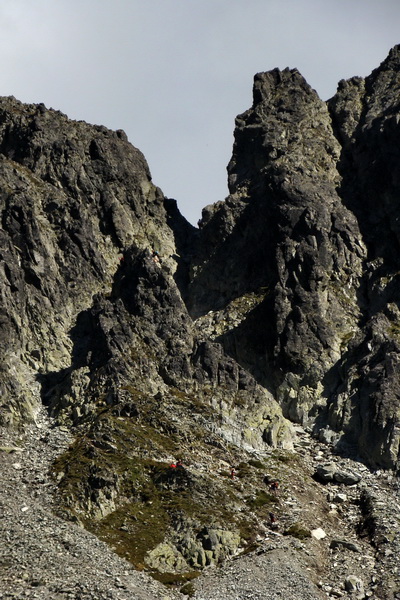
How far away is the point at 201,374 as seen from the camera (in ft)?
471

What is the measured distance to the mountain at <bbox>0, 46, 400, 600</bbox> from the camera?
104m

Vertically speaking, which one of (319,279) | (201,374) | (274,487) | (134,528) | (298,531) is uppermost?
(319,279)

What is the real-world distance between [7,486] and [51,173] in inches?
3453

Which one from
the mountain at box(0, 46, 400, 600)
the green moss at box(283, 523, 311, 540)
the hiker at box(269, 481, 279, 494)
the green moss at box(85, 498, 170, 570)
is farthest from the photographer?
the hiker at box(269, 481, 279, 494)

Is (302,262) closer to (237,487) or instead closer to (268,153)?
(268,153)

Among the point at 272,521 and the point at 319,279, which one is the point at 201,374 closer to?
the point at 319,279

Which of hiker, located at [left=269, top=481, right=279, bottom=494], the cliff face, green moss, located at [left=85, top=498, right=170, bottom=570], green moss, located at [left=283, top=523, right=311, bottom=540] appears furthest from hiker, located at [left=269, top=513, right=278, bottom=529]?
the cliff face

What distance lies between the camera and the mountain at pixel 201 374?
104 meters

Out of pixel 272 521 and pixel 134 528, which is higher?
pixel 272 521

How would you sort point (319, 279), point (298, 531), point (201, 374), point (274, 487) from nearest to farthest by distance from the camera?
point (298, 531)
point (274, 487)
point (201, 374)
point (319, 279)

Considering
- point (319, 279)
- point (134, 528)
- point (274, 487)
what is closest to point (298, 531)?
point (274, 487)

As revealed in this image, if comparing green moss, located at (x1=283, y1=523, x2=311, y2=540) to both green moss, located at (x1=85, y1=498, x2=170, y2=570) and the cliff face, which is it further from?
the cliff face

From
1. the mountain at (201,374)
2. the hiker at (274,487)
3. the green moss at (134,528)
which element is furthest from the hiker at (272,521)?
the green moss at (134,528)

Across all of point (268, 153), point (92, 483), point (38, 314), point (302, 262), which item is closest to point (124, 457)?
point (92, 483)
